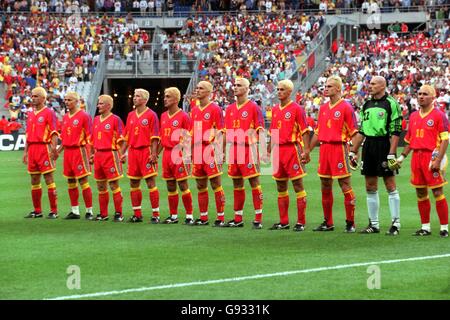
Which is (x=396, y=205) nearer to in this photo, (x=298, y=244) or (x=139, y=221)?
(x=298, y=244)

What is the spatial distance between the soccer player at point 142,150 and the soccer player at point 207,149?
0.75 m

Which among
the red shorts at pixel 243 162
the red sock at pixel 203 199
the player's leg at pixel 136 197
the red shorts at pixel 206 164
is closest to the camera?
the red shorts at pixel 243 162

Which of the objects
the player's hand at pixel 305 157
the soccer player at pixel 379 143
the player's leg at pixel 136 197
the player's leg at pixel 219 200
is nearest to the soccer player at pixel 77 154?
the player's leg at pixel 136 197

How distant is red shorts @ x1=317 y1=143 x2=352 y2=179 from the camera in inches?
546

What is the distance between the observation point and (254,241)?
42.6 ft

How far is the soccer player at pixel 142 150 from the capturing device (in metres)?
15.5

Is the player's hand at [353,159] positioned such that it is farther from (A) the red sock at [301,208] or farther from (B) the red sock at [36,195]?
(B) the red sock at [36,195]

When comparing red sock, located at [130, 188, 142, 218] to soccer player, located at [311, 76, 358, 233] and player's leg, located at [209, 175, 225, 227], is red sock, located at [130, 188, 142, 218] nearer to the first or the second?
player's leg, located at [209, 175, 225, 227]

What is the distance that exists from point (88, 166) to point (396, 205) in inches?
212

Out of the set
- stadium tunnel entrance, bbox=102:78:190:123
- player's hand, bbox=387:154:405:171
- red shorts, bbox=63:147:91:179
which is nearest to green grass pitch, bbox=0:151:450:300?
red shorts, bbox=63:147:91:179

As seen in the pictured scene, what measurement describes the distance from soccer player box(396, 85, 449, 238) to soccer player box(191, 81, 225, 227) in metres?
3.11

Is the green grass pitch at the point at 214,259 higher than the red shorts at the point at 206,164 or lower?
lower

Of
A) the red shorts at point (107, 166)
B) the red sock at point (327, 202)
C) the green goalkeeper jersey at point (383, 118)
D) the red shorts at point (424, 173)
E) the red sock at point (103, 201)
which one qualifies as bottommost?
the red sock at point (103, 201)
